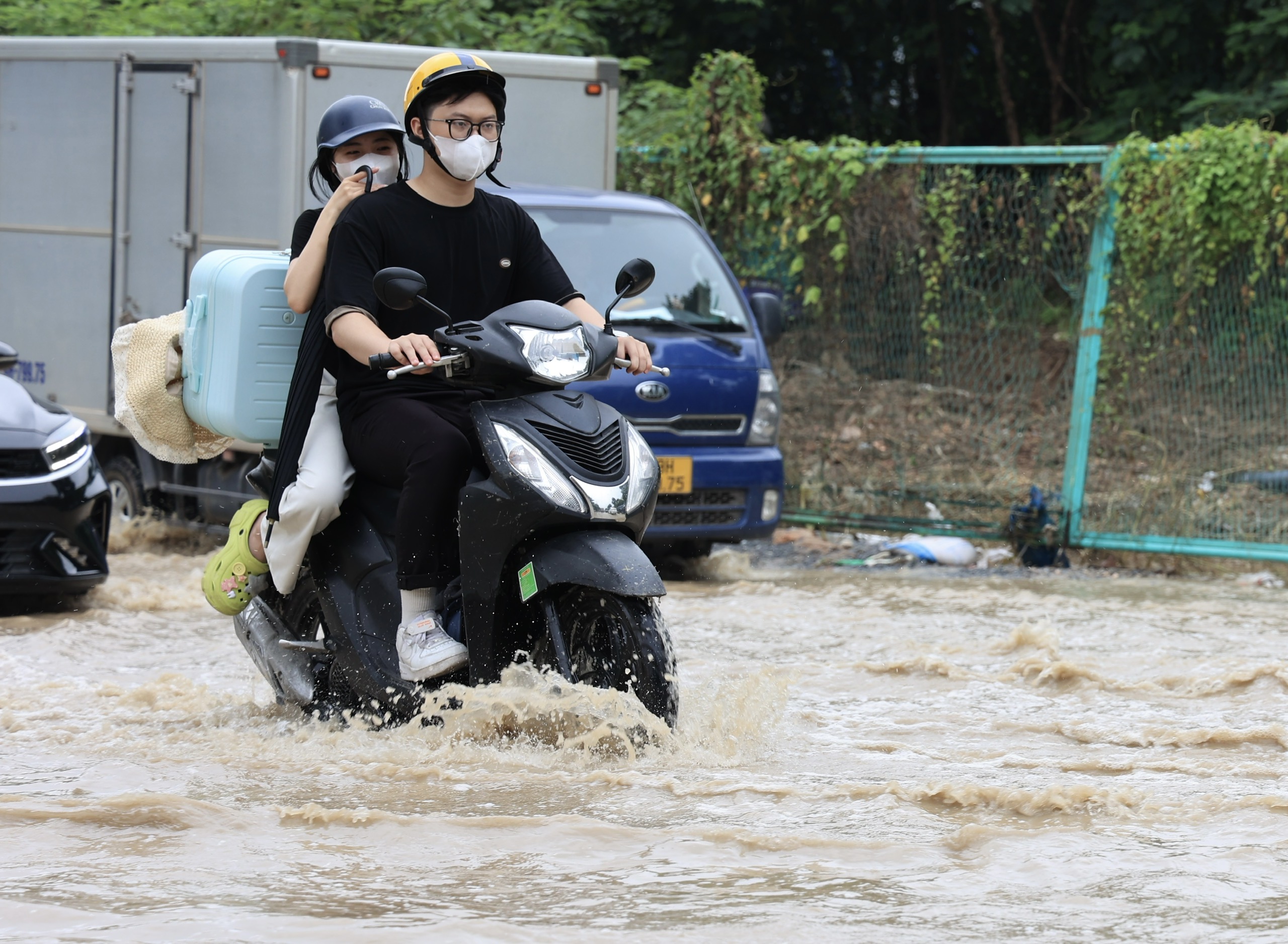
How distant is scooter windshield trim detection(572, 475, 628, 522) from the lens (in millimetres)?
4609

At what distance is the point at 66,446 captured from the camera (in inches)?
305

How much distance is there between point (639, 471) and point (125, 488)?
6.54 m

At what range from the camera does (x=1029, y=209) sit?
10.2m

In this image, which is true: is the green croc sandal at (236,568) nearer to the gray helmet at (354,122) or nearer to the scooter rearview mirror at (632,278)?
the gray helmet at (354,122)

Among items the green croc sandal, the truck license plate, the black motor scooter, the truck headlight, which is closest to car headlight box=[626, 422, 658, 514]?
the black motor scooter

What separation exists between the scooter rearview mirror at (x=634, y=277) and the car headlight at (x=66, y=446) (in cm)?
363

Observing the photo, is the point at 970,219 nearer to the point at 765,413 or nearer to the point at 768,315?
the point at 768,315

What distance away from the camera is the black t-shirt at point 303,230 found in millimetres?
5156

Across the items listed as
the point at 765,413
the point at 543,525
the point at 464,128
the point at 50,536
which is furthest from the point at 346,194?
the point at 765,413

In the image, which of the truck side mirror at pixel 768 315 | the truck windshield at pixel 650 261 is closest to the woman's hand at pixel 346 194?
the truck windshield at pixel 650 261

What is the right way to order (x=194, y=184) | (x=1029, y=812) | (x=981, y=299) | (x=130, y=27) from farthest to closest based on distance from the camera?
(x=130, y=27) < (x=981, y=299) < (x=194, y=184) < (x=1029, y=812)

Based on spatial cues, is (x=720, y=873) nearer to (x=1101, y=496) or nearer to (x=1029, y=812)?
(x=1029, y=812)

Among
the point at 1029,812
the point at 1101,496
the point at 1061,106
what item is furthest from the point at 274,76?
the point at 1061,106

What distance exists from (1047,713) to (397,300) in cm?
262
